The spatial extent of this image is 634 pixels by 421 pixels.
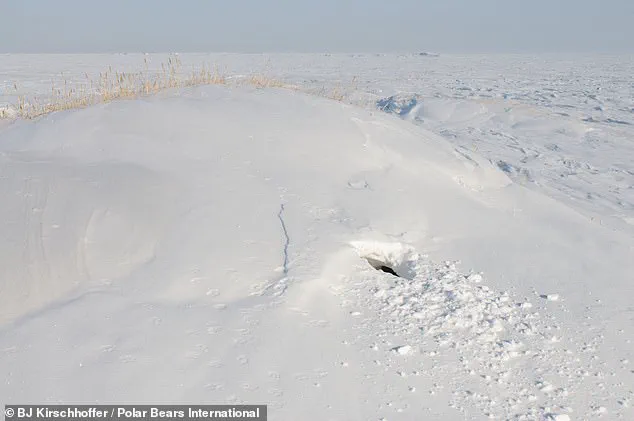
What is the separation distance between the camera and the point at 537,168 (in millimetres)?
8391

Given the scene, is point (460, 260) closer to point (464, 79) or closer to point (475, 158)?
point (475, 158)

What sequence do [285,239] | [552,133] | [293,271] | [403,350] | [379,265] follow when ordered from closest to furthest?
[403,350] → [293,271] → [285,239] → [379,265] → [552,133]

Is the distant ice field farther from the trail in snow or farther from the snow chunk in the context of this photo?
the snow chunk

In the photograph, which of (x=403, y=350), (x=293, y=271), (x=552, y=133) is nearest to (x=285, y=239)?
(x=293, y=271)

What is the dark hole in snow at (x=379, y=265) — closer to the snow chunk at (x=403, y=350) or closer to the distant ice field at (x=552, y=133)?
the snow chunk at (x=403, y=350)

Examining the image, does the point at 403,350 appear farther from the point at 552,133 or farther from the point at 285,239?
the point at 552,133

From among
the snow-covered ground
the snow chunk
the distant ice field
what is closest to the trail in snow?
the snow-covered ground

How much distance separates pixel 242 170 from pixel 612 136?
935 centimetres

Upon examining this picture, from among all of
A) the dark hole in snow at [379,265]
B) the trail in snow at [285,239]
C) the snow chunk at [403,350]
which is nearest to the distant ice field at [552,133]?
the dark hole in snow at [379,265]

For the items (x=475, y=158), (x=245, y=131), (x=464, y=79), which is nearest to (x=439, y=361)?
(x=245, y=131)

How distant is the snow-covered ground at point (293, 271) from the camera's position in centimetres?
249

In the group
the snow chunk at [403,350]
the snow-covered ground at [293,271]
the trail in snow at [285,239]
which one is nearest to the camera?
the snow-covered ground at [293,271]

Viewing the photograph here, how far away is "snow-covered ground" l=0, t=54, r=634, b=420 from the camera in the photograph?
2.49 metres

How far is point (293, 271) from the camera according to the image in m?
3.29
